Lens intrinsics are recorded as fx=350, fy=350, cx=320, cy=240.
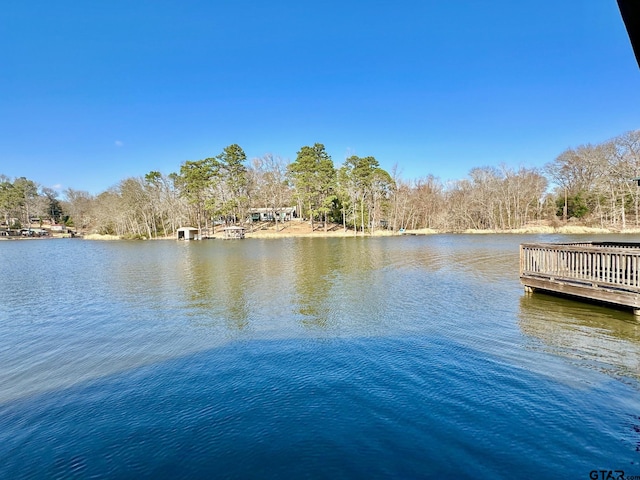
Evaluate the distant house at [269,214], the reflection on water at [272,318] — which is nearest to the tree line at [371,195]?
the distant house at [269,214]

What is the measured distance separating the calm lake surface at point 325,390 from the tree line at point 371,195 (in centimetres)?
5051

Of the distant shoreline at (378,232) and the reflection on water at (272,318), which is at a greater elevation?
the distant shoreline at (378,232)

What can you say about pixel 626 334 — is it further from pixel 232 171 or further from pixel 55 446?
pixel 232 171

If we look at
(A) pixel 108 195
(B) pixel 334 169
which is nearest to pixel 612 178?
(B) pixel 334 169

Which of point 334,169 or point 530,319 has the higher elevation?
point 334,169

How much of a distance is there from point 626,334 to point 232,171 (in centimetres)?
6051

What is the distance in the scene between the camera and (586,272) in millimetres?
10023

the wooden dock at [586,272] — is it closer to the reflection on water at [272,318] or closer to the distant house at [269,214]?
the reflection on water at [272,318]

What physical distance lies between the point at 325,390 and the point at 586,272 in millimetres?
9037

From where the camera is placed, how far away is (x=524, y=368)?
5676mm

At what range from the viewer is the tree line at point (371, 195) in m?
56.1

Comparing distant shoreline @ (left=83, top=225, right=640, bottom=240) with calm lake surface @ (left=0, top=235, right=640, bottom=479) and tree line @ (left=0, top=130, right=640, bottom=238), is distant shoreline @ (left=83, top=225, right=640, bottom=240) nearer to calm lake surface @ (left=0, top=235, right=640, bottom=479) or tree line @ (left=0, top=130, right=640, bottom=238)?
tree line @ (left=0, top=130, right=640, bottom=238)

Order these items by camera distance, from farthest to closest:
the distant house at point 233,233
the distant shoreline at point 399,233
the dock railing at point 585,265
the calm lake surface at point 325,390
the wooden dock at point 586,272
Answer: the distant house at point 233,233
the distant shoreline at point 399,233
the dock railing at point 585,265
the wooden dock at point 586,272
the calm lake surface at point 325,390

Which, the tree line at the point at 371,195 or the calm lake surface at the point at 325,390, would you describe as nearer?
the calm lake surface at the point at 325,390
